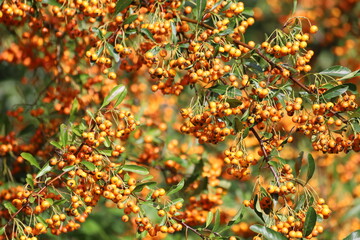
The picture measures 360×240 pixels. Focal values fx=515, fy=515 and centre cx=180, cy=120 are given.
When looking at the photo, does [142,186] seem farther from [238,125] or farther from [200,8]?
[200,8]

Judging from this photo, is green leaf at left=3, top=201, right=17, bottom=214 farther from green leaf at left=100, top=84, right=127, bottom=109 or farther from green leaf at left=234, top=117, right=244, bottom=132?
green leaf at left=234, top=117, right=244, bottom=132

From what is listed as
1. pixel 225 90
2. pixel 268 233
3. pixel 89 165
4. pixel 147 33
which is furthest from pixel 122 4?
pixel 268 233

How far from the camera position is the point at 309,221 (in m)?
2.24

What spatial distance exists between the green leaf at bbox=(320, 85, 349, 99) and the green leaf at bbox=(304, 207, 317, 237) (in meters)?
0.50

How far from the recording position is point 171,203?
250 cm

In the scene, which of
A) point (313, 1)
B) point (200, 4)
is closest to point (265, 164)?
point (200, 4)

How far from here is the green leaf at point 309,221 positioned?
2225mm

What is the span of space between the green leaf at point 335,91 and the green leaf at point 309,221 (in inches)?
19.6

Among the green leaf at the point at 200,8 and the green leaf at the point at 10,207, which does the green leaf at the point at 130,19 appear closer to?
the green leaf at the point at 200,8

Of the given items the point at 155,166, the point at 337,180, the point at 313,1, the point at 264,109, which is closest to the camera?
the point at 264,109

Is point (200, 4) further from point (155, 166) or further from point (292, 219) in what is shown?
point (155, 166)

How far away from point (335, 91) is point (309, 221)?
0.58 m

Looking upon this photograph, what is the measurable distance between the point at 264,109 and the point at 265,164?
0.36m

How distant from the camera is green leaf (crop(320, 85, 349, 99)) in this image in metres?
2.26
